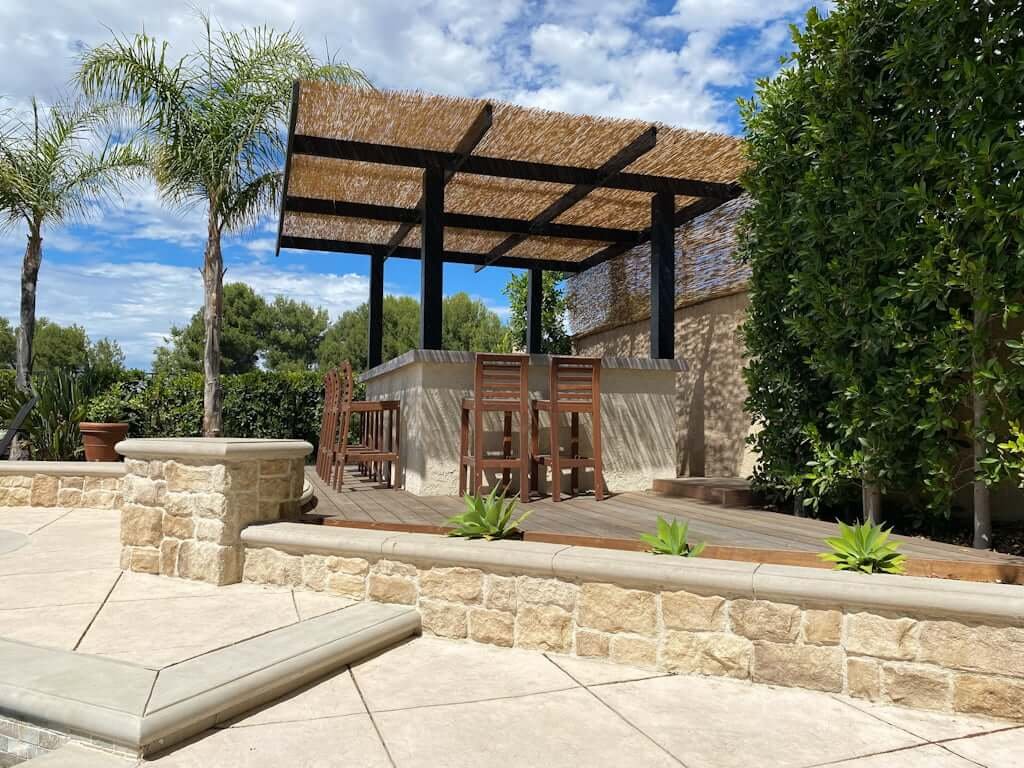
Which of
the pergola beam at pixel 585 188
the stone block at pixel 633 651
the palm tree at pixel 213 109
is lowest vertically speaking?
the stone block at pixel 633 651

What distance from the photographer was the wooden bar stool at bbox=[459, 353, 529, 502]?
4934 millimetres

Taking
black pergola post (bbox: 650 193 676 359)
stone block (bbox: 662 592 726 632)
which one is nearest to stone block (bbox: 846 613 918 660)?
stone block (bbox: 662 592 726 632)

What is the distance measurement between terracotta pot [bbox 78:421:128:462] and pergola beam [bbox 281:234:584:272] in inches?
110

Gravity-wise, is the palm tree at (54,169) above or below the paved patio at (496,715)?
above

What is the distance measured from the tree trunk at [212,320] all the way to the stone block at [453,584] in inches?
245

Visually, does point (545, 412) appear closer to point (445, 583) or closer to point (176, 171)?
point (445, 583)

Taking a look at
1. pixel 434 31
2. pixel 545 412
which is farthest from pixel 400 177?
pixel 545 412

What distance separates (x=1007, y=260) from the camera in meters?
3.17

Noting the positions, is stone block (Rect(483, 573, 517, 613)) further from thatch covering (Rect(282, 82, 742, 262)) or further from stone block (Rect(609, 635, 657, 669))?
thatch covering (Rect(282, 82, 742, 262))

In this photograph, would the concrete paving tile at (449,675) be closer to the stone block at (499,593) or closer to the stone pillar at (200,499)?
the stone block at (499,593)

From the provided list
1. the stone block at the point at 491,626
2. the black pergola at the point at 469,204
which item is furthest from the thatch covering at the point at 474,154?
the stone block at the point at 491,626

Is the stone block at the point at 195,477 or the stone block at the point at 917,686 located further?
the stone block at the point at 195,477

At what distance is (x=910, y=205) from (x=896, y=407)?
1.01 m

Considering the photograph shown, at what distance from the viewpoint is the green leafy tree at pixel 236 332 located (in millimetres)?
28672
